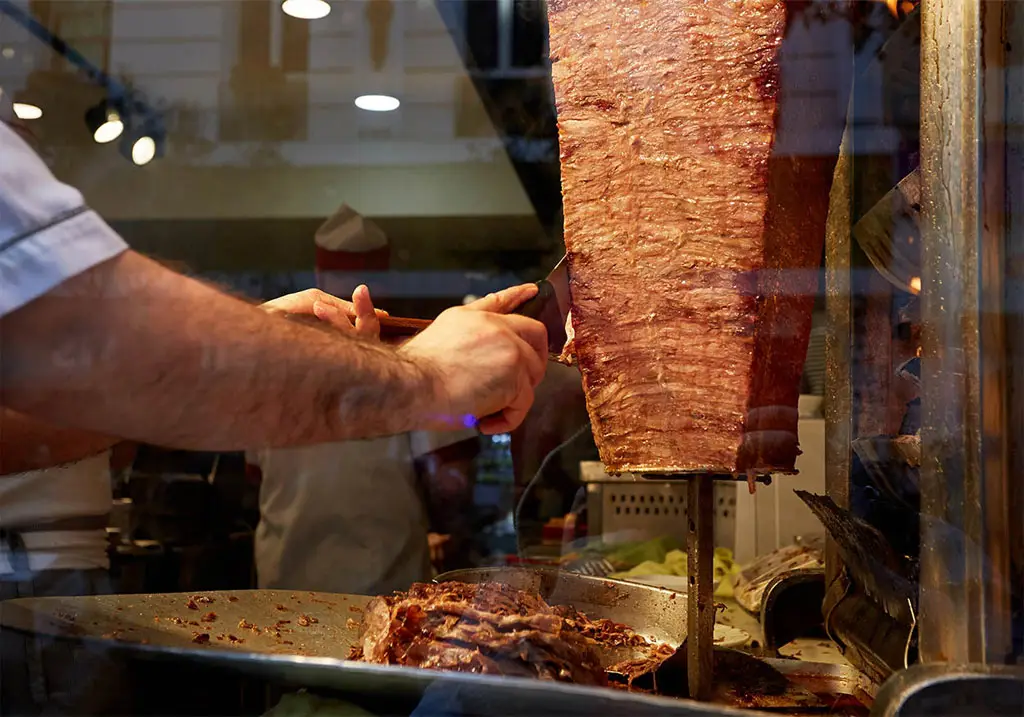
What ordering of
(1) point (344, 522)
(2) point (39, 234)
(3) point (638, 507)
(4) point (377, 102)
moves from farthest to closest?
1. (3) point (638, 507)
2. (1) point (344, 522)
3. (4) point (377, 102)
4. (2) point (39, 234)

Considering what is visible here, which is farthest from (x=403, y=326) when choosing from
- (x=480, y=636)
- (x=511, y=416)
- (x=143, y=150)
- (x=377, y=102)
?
(x=377, y=102)

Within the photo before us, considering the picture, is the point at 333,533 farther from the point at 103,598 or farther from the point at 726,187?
the point at 726,187

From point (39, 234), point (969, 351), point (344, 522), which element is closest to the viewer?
point (39, 234)

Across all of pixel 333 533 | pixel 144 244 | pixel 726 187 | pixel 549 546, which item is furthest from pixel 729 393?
pixel 333 533

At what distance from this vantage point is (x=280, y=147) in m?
1.54

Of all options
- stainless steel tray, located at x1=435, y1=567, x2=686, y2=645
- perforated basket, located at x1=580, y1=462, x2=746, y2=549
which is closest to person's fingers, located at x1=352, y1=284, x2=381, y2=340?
stainless steel tray, located at x1=435, y1=567, x2=686, y2=645

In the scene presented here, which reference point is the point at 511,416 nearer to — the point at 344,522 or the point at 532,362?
the point at 532,362

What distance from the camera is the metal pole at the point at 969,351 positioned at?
1092 millimetres

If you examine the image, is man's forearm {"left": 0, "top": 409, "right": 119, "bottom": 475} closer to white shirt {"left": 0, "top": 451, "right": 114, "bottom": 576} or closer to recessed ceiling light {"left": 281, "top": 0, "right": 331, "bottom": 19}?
white shirt {"left": 0, "top": 451, "right": 114, "bottom": 576}

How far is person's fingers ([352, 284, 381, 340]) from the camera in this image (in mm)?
1214

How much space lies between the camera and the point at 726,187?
1.35 metres

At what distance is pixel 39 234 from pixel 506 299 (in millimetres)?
613

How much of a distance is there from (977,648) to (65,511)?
1.33m

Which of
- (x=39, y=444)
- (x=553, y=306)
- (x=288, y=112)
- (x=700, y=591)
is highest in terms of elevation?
(x=288, y=112)
